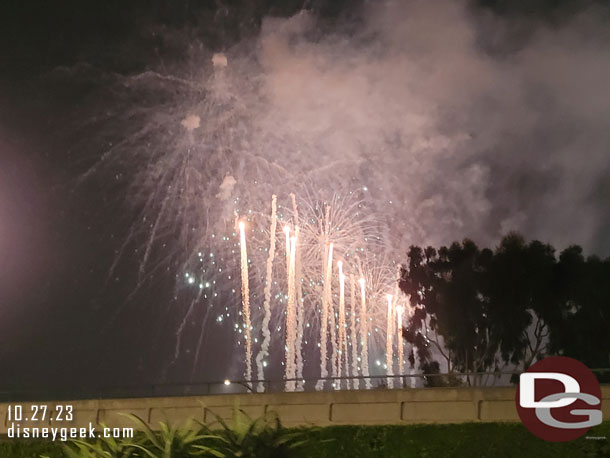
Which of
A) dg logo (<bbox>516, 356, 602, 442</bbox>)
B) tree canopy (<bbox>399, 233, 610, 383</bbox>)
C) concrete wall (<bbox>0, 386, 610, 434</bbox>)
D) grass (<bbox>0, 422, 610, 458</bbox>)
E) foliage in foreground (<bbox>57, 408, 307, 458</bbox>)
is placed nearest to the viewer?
foliage in foreground (<bbox>57, 408, 307, 458</bbox>)

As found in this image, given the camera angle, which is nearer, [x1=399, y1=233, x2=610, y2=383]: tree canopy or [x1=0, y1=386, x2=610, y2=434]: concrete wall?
[x1=0, y1=386, x2=610, y2=434]: concrete wall

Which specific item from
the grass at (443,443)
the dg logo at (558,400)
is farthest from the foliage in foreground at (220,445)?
the dg logo at (558,400)

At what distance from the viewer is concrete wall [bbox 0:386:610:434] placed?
20.4 metres

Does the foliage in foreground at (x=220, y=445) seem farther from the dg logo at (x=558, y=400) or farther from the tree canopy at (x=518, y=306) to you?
the tree canopy at (x=518, y=306)

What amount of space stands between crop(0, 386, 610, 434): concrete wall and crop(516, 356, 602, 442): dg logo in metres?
0.53

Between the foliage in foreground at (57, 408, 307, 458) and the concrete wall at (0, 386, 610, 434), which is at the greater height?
the concrete wall at (0, 386, 610, 434)

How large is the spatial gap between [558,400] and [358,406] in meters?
5.51

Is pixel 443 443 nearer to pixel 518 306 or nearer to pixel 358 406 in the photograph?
pixel 358 406

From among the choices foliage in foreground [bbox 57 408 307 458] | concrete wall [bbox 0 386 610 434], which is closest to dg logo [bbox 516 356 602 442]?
concrete wall [bbox 0 386 610 434]

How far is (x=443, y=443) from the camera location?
1984 centimetres

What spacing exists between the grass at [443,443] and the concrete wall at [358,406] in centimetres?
57

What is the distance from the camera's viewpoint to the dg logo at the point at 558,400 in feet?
61.6

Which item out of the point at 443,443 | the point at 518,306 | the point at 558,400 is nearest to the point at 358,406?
the point at 443,443

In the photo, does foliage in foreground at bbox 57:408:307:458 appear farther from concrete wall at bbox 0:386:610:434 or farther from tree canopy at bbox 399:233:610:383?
tree canopy at bbox 399:233:610:383
